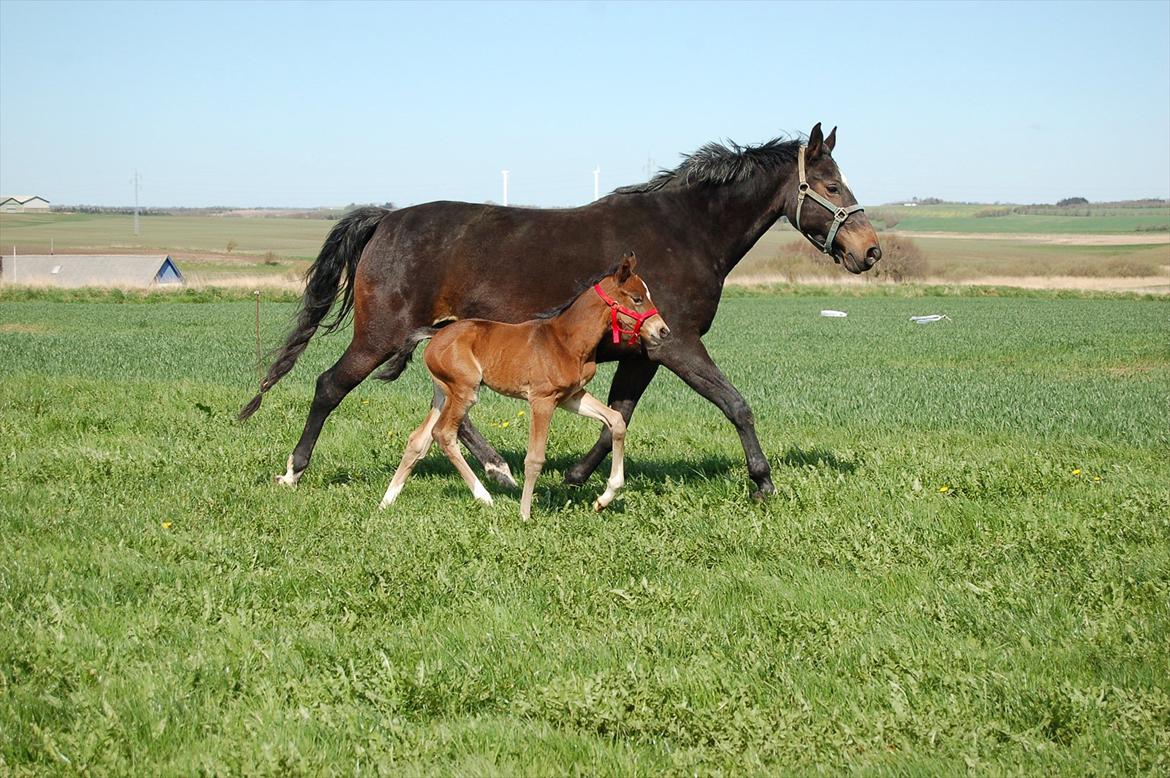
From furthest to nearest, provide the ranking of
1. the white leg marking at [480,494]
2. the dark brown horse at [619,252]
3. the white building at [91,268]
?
the white building at [91,268] < the dark brown horse at [619,252] < the white leg marking at [480,494]

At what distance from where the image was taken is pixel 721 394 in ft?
29.6

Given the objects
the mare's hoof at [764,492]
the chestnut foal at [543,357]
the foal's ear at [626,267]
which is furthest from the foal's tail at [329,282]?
the mare's hoof at [764,492]

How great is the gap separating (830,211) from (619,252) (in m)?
1.88

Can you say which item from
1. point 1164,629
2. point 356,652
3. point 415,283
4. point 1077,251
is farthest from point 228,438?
point 1077,251

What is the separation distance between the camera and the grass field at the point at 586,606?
4613 mm

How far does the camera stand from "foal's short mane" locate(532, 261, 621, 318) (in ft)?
26.8

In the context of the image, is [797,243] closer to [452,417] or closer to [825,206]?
[825,206]

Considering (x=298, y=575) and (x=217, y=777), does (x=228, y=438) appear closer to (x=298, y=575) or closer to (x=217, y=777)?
(x=298, y=575)

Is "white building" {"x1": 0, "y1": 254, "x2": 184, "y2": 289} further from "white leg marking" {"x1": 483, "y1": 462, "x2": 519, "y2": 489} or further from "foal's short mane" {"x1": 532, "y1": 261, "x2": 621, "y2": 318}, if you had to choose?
"foal's short mane" {"x1": 532, "y1": 261, "x2": 621, "y2": 318}

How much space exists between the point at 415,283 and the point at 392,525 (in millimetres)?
2242

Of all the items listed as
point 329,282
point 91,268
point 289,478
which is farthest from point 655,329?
point 91,268

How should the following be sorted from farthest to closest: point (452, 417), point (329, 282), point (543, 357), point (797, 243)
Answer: point (797, 243)
point (329, 282)
point (452, 417)
point (543, 357)

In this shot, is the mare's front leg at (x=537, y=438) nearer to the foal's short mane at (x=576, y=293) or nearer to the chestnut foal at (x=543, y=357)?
the chestnut foal at (x=543, y=357)

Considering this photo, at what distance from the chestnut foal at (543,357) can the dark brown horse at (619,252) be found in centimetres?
70
